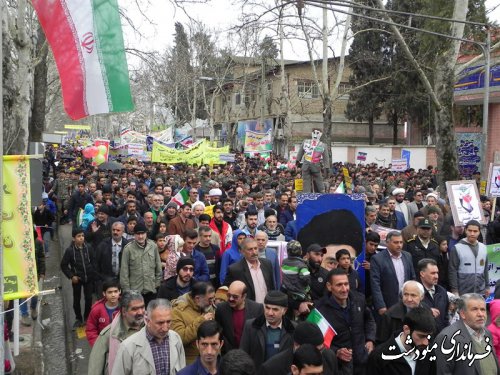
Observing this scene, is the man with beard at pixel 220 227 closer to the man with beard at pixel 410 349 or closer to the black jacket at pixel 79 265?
the black jacket at pixel 79 265

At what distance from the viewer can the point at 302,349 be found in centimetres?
373

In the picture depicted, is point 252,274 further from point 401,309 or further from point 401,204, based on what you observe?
point 401,204

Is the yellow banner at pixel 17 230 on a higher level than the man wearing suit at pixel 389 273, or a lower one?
higher

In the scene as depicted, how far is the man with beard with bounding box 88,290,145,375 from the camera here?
15.3 feet

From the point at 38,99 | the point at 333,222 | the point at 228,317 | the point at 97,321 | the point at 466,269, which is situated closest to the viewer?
the point at 228,317

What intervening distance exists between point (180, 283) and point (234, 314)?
3.46 feet

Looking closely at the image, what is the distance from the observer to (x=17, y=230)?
4.95m

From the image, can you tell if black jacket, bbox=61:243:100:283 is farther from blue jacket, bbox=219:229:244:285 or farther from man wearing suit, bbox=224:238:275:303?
man wearing suit, bbox=224:238:275:303

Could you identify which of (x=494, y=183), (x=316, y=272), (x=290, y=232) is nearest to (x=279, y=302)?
(x=316, y=272)

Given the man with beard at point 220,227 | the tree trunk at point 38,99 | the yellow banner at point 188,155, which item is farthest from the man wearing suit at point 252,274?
the yellow banner at point 188,155

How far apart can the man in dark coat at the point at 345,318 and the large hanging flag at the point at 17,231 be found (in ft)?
8.14

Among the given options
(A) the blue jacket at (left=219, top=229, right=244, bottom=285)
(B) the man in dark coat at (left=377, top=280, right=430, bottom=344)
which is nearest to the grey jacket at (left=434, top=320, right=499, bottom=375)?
(B) the man in dark coat at (left=377, top=280, right=430, bottom=344)

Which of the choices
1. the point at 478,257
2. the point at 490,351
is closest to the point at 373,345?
the point at 490,351

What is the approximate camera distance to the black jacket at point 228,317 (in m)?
5.02
